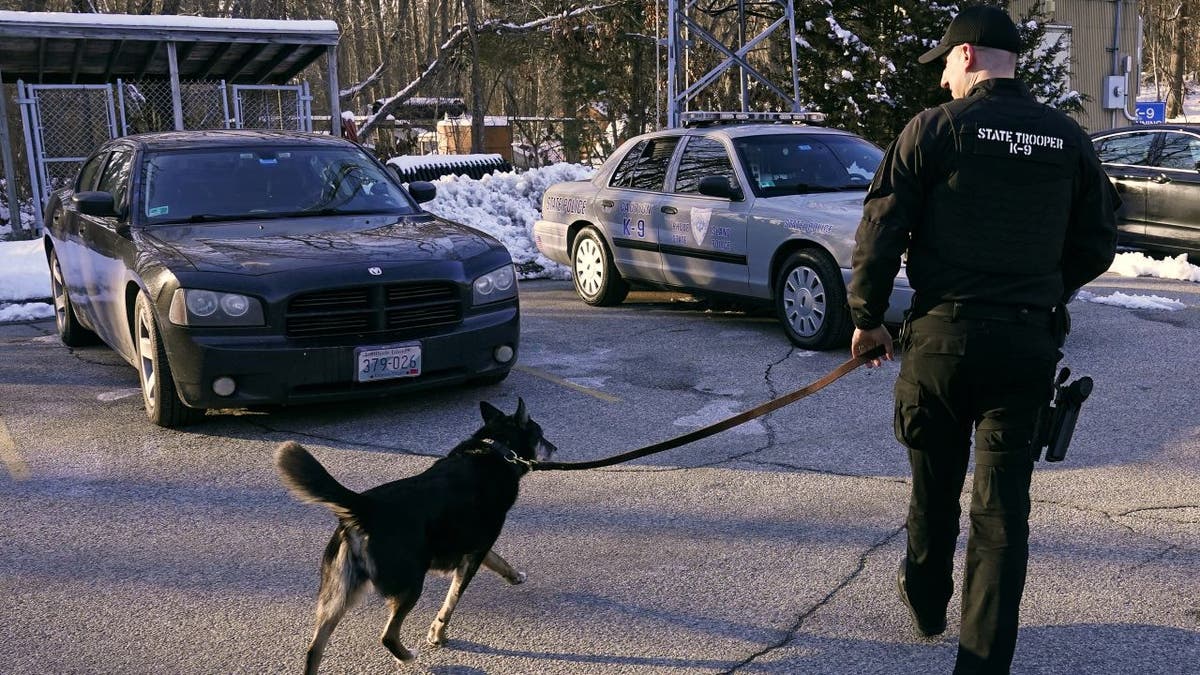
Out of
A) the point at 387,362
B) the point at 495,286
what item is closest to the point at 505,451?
the point at 387,362

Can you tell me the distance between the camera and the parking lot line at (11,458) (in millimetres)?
5543

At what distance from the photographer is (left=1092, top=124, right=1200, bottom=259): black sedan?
1157 cm

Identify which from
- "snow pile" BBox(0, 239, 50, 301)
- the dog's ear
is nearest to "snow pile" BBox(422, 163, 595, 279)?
"snow pile" BBox(0, 239, 50, 301)

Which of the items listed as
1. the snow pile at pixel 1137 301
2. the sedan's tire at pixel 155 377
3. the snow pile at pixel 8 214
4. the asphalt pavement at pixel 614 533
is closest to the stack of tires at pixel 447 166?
the snow pile at pixel 8 214

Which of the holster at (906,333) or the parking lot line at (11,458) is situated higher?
the holster at (906,333)

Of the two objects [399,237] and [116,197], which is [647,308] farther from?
[116,197]

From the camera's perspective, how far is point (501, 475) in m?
3.70

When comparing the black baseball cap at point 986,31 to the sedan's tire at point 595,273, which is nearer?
the black baseball cap at point 986,31

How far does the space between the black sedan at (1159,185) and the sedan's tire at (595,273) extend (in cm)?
556

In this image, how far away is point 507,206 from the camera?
1442 cm

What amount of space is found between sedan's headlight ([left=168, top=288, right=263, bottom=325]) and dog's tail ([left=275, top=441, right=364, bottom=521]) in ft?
9.63

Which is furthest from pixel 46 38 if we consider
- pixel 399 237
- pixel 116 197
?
pixel 399 237

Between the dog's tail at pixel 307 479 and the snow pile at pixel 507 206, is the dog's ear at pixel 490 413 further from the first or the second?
the snow pile at pixel 507 206

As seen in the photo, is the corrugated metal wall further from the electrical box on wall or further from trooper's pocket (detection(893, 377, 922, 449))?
trooper's pocket (detection(893, 377, 922, 449))
